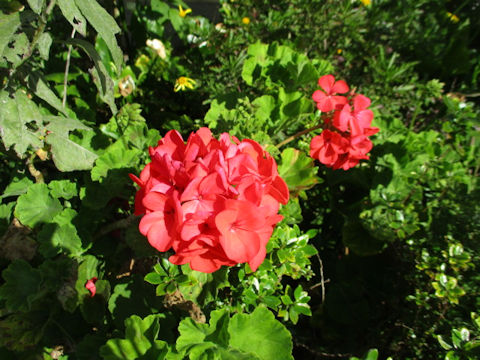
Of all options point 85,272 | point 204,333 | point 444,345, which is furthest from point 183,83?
point 444,345

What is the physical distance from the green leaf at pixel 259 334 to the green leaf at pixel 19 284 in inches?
30.0

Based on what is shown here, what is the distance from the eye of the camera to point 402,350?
1.51 metres

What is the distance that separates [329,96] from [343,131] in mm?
194

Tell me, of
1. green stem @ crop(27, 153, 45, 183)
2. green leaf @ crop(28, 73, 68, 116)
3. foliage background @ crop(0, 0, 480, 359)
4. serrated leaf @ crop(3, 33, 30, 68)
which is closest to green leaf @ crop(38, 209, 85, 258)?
foliage background @ crop(0, 0, 480, 359)

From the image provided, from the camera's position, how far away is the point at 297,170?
1.45 meters

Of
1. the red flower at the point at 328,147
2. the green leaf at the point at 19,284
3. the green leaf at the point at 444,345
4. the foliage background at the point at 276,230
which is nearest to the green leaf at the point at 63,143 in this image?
the foliage background at the point at 276,230

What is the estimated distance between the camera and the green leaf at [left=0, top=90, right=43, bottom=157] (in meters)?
1.06

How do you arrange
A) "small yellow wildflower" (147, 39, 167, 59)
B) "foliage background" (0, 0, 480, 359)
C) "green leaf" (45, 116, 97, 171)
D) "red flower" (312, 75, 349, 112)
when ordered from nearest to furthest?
1. "foliage background" (0, 0, 480, 359)
2. "green leaf" (45, 116, 97, 171)
3. "red flower" (312, 75, 349, 112)
4. "small yellow wildflower" (147, 39, 167, 59)

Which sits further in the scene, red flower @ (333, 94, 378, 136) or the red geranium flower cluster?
red flower @ (333, 94, 378, 136)

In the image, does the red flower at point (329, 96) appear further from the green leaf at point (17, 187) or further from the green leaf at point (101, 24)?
the green leaf at point (17, 187)

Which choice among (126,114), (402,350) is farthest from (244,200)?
(402,350)

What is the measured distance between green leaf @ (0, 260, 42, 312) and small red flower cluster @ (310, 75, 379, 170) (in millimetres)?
1152

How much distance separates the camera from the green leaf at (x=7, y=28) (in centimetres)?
83

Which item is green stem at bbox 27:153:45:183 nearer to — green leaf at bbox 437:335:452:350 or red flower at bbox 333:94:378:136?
red flower at bbox 333:94:378:136
